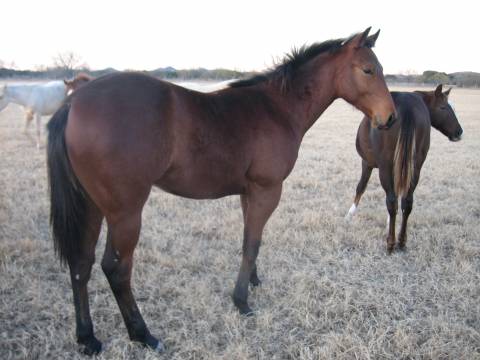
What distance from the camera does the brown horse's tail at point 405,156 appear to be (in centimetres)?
411

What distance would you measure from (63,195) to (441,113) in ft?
16.2

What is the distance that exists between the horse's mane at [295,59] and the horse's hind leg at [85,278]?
5.03 ft

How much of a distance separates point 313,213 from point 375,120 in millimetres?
2204

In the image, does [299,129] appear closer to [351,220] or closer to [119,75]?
[119,75]

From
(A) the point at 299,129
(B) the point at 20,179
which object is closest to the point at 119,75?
(A) the point at 299,129

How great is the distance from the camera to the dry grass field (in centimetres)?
261

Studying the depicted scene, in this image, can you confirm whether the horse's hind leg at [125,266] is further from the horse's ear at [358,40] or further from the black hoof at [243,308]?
the horse's ear at [358,40]

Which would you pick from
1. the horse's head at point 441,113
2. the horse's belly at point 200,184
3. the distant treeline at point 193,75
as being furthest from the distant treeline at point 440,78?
the horse's belly at point 200,184

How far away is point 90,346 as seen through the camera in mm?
2510

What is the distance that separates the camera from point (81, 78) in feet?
30.9

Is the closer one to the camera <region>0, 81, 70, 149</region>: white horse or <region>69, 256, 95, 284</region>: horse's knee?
<region>69, 256, 95, 284</region>: horse's knee

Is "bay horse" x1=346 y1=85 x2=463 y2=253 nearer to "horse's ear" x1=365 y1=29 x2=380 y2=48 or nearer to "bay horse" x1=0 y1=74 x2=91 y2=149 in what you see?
"horse's ear" x1=365 y1=29 x2=380 y2=48

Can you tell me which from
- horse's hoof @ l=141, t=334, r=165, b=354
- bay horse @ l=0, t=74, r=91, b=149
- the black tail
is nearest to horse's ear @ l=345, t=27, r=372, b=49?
the black tail

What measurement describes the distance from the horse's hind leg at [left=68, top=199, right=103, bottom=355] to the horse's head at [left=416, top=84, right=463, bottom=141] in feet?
14.9
